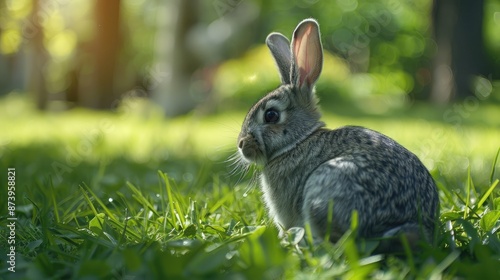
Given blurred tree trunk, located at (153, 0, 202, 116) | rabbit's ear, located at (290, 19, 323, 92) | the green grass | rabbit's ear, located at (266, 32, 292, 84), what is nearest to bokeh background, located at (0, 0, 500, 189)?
blurred tree trunk, located at (153, 0, 202, 116)

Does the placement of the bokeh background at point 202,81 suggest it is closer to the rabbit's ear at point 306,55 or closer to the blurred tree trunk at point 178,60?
the blurred tree trunk at point 178,60

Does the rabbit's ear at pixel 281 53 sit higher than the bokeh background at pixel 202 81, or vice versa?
the rabbit's ear at pixel 281 53

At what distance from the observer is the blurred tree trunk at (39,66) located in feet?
46.9

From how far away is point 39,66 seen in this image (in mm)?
16297

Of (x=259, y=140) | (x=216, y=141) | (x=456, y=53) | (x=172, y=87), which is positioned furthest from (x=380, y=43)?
(x=259, y=140)

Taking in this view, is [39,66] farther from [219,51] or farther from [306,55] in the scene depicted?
[306,55]

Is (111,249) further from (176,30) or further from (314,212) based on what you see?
(176,30)

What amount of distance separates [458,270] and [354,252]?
1.25 feet

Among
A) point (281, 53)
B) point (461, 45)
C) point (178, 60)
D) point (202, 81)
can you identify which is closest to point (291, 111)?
point (281, 53)

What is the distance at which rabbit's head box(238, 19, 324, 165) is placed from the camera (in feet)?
11.1

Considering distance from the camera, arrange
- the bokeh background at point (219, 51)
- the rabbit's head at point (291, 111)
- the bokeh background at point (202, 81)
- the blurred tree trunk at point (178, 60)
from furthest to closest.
A: the blurred tree trunk at point (178, 60) → the bokeh background at point (219, 51) → the bokeh background at point (202, 81) → the rabbit's head at point (291, 111)

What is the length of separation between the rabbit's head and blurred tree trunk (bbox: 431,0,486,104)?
494 inches

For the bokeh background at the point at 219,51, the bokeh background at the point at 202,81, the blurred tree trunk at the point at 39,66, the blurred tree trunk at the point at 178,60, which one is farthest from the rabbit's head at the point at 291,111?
the blurred tree trunk at the point at 39,66

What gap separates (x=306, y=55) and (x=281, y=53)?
313 millimetres
